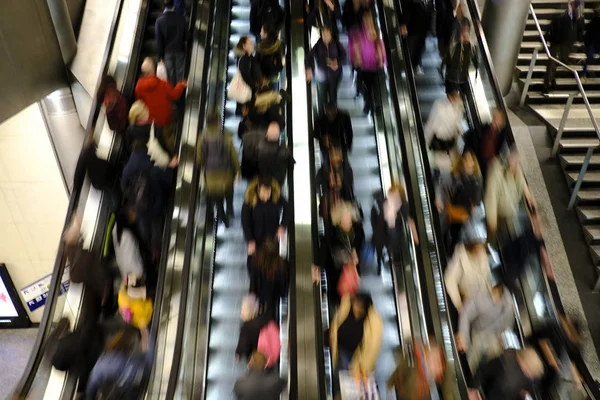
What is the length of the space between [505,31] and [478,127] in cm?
328

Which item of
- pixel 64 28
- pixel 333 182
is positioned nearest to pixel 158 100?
pixel 333 182

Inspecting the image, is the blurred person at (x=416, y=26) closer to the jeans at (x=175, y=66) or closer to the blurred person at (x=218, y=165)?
the jeans at (x=175, y=66)

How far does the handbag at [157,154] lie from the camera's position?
500cm

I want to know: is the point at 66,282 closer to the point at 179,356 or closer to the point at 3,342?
the point at 179,356

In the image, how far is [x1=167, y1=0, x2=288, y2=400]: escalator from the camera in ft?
14.2

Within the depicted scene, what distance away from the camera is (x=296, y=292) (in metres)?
4.23

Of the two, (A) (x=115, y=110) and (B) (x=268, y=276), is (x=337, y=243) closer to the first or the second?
(B) (x=268, y=276)

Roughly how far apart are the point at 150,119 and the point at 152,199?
1115mm

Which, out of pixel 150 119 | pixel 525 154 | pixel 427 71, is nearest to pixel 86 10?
pixel 150 119

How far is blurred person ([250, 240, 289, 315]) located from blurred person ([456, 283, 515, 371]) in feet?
4.95

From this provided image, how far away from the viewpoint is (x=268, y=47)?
617cm

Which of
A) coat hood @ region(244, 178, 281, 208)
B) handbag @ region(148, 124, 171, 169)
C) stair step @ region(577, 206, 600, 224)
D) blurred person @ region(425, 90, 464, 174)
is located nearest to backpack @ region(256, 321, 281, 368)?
coat hood @ region(244, 178, 281, 208)

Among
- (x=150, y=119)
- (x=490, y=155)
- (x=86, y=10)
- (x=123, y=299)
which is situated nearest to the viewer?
(x=123, y=299)

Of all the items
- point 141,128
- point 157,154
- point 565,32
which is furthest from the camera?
point 565,32
